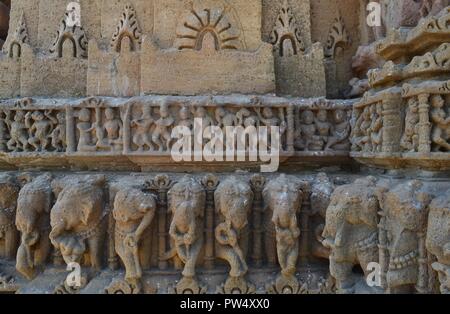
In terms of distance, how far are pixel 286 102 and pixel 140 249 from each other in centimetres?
217

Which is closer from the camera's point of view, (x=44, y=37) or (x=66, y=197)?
(x=66, y=197)

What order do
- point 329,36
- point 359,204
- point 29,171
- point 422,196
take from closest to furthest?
point 422,196 → point 359,204 → point 29,171 → point 329,36

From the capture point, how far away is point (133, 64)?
12.9 ft

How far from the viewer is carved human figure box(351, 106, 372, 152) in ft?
10.8

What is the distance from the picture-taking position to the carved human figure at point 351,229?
282 centimetres

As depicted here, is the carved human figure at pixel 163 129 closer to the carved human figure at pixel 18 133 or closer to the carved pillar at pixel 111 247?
the carved pillar at pixel 111 247

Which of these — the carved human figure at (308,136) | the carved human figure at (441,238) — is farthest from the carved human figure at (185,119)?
the carved human figure at (441,238)

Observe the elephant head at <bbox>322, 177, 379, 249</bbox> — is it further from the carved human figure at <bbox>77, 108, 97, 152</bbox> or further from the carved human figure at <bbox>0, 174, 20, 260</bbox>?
the carved human figure at <bbox>0, 174, 20, 260</bbox>

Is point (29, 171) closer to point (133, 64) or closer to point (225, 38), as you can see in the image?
point (133, 64)

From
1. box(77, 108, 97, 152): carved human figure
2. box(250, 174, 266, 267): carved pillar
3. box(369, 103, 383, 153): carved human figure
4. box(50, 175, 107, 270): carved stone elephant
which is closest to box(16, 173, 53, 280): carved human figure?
box(50, 175, 107, 270): carved stone elephant

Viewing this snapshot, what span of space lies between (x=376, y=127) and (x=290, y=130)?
2.80 ft

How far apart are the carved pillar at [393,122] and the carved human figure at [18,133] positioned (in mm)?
3770
